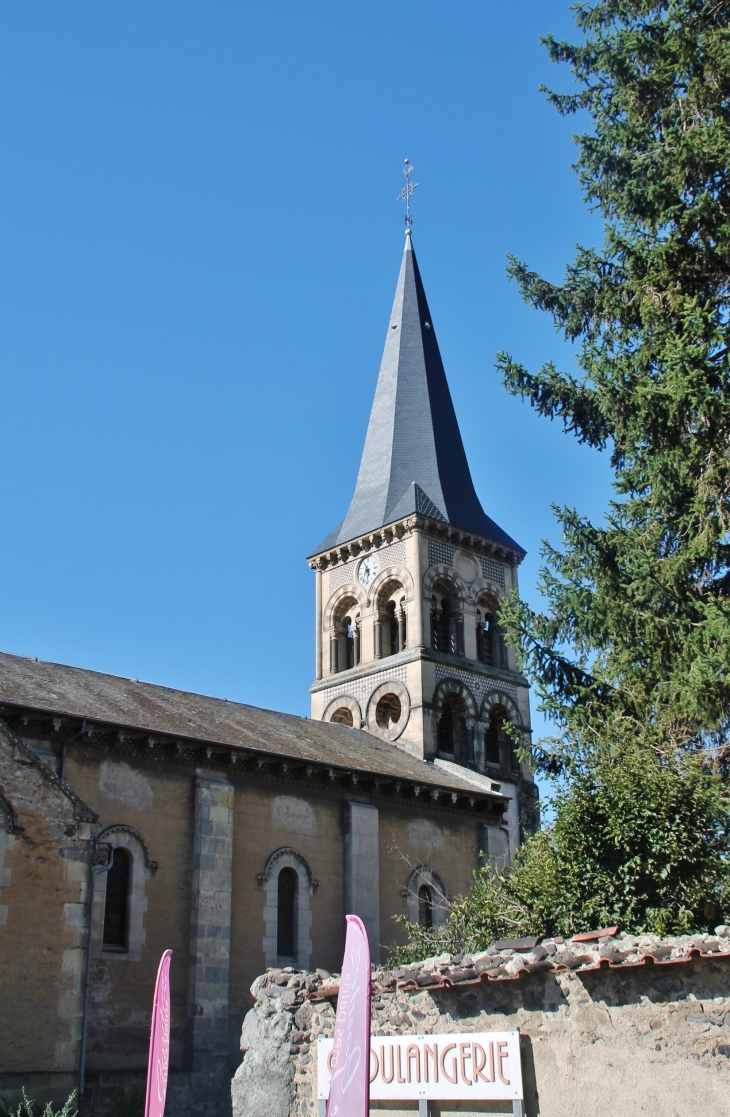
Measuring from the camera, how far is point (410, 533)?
31062 mm

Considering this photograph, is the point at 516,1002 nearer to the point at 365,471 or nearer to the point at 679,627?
the point at 679,627

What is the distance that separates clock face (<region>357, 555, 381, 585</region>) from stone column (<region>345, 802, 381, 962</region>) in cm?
1098

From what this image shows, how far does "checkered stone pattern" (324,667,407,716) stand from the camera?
30.1 m

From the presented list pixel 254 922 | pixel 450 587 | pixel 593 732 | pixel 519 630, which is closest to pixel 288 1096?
pixel 593 732

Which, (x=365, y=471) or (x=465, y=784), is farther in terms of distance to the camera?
(x=365, y=471)

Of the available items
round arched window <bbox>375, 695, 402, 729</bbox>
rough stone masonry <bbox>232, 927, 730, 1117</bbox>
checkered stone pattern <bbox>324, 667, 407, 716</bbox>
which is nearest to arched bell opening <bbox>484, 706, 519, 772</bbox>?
round arched window <bbox>375, 695, 402, 729</bbox>

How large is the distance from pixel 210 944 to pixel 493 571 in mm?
17061

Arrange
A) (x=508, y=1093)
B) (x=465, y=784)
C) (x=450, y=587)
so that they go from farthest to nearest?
(x=450, y=587) < (x=465, y=784) < (x=508, y=1093)

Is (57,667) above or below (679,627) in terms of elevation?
above

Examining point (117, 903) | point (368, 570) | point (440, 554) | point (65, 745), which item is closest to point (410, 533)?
point (440, 554)

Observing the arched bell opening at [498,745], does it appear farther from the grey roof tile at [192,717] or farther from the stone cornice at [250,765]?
the stone cornice at [250,765]

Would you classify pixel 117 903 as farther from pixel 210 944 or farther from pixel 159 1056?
pixel 159 1056

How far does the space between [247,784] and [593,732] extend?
322 inches

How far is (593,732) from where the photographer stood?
14.1 m
